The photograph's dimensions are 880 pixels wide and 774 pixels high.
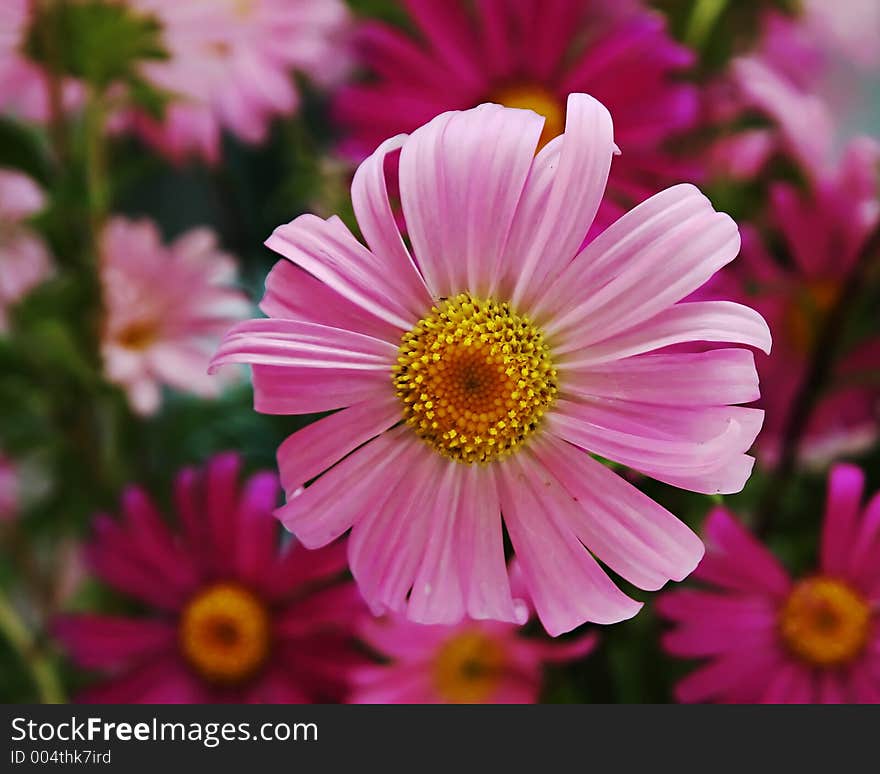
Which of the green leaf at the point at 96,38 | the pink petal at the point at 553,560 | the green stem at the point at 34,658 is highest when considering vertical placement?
the green leaf at the point at 96,38

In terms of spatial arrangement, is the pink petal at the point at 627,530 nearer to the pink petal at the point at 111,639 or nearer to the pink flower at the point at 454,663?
the pink flower at the point at 454,663

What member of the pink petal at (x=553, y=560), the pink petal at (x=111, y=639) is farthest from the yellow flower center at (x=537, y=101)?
the pink petal at (x=111, y=639)

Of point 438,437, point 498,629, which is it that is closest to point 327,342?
point 438,437

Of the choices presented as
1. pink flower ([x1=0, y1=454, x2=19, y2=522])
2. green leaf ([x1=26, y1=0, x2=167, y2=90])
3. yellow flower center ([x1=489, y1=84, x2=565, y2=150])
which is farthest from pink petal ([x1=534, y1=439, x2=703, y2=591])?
pink flower ([x1=0, y1=454, x2=19, y2=522])

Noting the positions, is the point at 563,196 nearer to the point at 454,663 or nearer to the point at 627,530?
the point at 627,530

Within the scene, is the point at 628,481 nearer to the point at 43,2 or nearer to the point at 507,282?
the point at 507,282

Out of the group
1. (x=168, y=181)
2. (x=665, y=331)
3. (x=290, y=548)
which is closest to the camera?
(x=665, y=331)

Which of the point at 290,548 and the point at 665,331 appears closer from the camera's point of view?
the point at 665,331
